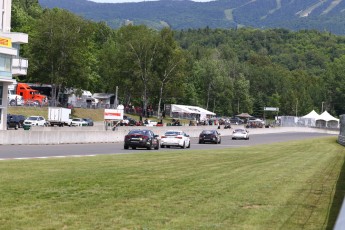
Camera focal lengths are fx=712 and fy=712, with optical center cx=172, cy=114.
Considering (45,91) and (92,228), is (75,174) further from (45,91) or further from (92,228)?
(45,91)

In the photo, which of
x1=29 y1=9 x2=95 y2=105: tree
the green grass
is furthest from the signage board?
the green grass

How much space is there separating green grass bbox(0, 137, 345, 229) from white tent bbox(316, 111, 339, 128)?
13176 cm

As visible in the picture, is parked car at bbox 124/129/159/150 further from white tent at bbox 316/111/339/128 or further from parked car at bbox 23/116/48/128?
white tent at bbox 316/111/339/128

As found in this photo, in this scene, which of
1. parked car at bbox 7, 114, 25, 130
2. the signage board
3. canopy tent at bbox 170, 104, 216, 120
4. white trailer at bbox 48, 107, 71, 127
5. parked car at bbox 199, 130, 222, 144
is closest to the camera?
parked car at bbox 199, 130, 222, 144

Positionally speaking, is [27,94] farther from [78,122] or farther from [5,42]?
[5,42]

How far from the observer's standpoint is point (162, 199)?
14.4 m

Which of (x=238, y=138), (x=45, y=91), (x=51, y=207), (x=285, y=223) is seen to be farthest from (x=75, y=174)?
(x=45, y=91)

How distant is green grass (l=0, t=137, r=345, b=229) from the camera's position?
11555 mm

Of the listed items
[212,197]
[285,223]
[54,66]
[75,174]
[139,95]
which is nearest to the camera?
[285,223]

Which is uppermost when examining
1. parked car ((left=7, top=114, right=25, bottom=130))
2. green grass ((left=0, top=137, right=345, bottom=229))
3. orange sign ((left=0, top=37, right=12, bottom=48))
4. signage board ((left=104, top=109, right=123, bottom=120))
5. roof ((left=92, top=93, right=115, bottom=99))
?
orange sign ((left=0, top=37, right=12, bottom=48))

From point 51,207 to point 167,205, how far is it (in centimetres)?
222

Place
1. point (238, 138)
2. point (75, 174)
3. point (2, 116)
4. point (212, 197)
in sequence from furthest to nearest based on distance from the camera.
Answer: point (238, 138) → point (2, 116) → point (75, 174) → point (212, 197)

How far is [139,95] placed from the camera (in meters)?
129

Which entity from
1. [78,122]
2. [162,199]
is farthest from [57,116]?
[162,199]
